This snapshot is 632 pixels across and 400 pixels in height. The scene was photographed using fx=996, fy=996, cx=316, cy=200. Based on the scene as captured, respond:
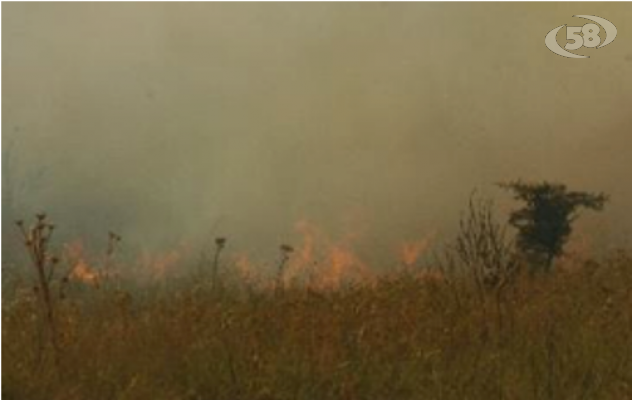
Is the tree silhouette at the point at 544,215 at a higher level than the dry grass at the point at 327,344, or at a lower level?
higher

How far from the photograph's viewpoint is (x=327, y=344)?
172 inches

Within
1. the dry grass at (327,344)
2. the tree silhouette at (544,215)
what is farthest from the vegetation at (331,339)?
the tree silhouette at (544,215)

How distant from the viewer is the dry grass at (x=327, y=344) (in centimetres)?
401

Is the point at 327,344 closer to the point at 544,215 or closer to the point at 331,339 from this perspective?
the point at 331,339

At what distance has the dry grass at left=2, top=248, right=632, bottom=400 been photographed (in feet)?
13.1

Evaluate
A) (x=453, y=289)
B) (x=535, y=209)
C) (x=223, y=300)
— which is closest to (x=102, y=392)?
(x=223, y=300)

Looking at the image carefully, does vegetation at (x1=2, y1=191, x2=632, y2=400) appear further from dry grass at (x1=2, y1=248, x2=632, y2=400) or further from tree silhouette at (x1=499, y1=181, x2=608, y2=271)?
tree silhouette at (x1=499, y1=181, x2=608, y2=271)

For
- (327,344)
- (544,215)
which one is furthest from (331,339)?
(544,215)

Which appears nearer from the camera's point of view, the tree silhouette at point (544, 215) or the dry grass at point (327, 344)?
the dry grass at point (327, 344)

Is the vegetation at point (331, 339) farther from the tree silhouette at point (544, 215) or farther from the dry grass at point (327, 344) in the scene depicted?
the tree silhouette at point (544, 215)

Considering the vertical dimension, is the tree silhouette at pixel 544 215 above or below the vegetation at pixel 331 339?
above

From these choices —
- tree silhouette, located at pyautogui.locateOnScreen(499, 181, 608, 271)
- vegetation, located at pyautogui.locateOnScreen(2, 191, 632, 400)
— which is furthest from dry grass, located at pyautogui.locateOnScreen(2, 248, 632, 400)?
tree silhouette, located at pyautogui.locateOnScreen(499, 181, 608, 271)

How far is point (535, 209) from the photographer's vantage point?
9.56 m

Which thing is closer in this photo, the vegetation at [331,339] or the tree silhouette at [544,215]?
the vegetation at [331,339]
